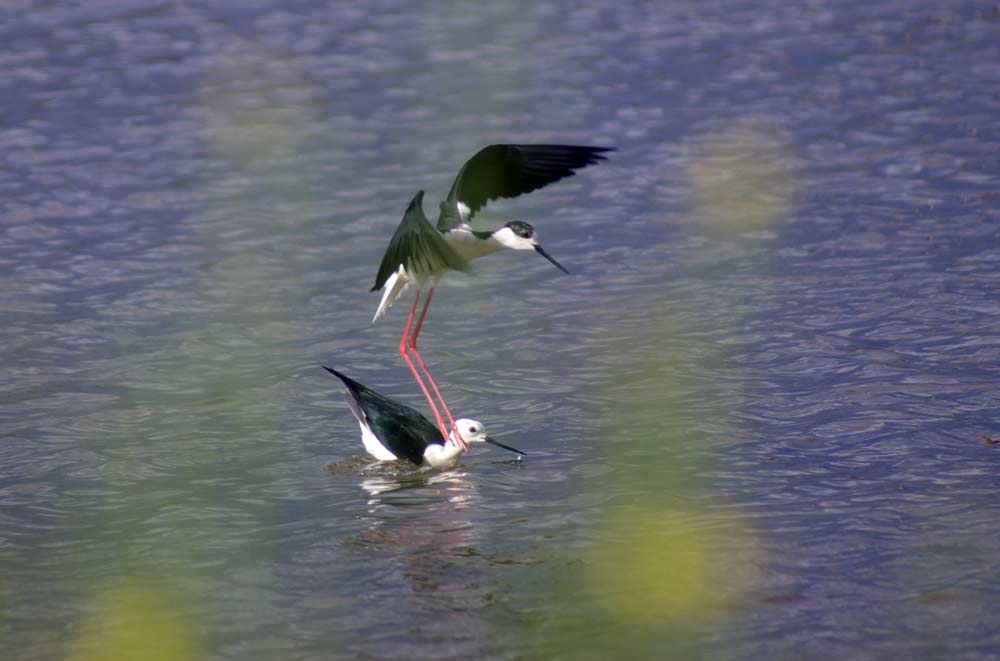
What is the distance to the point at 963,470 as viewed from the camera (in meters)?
7.79

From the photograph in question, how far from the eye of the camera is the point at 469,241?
883 centimetres

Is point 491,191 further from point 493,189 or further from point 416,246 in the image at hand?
point 416,246

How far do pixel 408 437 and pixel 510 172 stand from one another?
60.7 inches

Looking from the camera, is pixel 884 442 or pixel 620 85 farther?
pixel 620 85

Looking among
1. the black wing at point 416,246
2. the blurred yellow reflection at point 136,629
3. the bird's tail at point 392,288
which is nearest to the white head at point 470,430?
the black wing at point 416,246

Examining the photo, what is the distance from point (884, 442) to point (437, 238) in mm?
2410

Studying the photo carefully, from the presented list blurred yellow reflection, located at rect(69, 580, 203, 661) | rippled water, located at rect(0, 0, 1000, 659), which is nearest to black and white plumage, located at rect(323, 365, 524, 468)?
rippled water, located at rect(0, 0, 1000, 659)

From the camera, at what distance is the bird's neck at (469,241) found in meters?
8.77

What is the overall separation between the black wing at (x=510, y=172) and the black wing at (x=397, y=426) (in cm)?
98

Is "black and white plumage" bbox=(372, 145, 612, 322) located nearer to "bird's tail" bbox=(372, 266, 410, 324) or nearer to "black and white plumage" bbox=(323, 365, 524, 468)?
"bird's tail" bbox=(372, 266, 410, 324)

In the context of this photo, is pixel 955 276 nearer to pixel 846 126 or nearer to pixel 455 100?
pixel 846 126

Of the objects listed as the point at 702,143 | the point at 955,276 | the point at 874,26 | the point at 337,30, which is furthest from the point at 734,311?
the point at 337,30

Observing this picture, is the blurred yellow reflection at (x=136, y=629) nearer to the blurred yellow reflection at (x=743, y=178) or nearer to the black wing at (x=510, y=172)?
the black wing at (x=510, y=172)

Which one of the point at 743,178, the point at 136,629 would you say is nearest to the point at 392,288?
the point at 136,629
